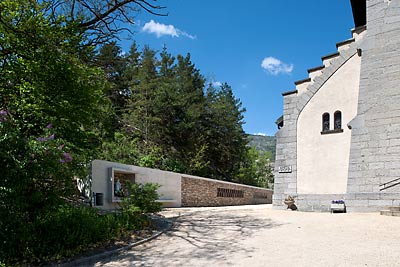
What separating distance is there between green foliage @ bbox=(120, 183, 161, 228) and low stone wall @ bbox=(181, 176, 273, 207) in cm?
956

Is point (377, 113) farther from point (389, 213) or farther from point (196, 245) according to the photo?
point (196, 245)

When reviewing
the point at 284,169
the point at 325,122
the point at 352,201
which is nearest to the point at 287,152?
the point at 284,169

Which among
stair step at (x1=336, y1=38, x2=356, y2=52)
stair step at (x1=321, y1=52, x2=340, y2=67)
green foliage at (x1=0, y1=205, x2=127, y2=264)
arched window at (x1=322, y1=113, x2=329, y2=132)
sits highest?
stair step at (x1=336, y1=38, x2=356, y2=52)

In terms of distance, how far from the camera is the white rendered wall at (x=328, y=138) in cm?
1455

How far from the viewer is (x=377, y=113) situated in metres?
13.7

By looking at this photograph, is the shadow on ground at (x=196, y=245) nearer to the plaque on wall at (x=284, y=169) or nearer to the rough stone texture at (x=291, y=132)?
the rough stone texture at (x=291, y=132)

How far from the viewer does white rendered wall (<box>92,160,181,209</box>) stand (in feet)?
43.7

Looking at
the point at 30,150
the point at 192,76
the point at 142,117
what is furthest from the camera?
the point at 192,76

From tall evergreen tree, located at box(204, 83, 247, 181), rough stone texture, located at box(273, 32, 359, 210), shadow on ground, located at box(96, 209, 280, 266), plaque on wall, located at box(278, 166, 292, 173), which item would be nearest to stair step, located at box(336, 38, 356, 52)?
rough stone texture, located at box(273, 32, 359, 210)

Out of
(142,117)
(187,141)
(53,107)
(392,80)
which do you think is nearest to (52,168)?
(53,107)

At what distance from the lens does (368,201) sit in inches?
511

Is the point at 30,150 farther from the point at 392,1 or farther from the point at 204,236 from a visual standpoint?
the point at 392,1

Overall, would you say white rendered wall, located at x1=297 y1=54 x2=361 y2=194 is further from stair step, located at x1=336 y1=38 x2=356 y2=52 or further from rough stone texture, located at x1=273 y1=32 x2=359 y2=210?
stair step, located at x1=336 y1=38 x2=356 y2=52

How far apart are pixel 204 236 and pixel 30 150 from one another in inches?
184
